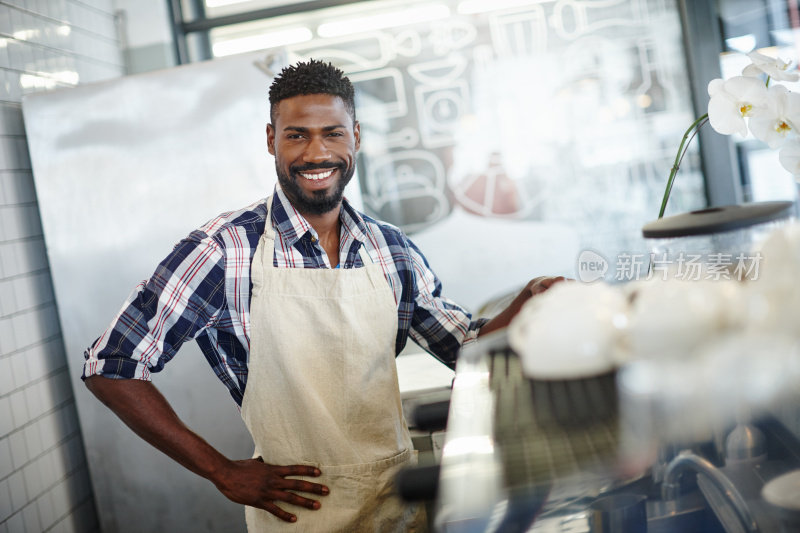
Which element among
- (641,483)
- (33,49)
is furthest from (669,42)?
(641,483)

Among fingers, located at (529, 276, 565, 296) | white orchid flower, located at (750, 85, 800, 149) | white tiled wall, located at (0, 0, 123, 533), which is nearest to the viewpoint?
white orchid flower, located at (750, 85, 800, 149)

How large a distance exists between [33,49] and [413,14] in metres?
1.49

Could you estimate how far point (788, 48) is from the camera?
2955 mm

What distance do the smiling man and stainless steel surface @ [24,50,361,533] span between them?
79 centimetres

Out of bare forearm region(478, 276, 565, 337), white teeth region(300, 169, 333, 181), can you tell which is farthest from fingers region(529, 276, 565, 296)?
white teeth region(300, 169, 333, 181)

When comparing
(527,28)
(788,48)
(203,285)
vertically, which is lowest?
(203,285)

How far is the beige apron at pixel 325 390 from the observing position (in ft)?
4.48

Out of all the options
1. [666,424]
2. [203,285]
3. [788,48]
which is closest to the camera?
[666,424]

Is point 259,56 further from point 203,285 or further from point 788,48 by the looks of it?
point 788,48

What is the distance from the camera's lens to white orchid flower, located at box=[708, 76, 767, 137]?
96cm

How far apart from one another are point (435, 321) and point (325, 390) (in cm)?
30

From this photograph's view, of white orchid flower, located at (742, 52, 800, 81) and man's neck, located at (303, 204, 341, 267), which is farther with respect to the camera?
man's neck, located at (303, 204, 341, 267)

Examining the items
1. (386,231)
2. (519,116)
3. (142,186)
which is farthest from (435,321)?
(519,116)

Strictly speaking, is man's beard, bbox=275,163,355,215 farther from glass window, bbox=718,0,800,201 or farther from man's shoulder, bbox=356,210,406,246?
glass window, bbox=718,0,800,201
